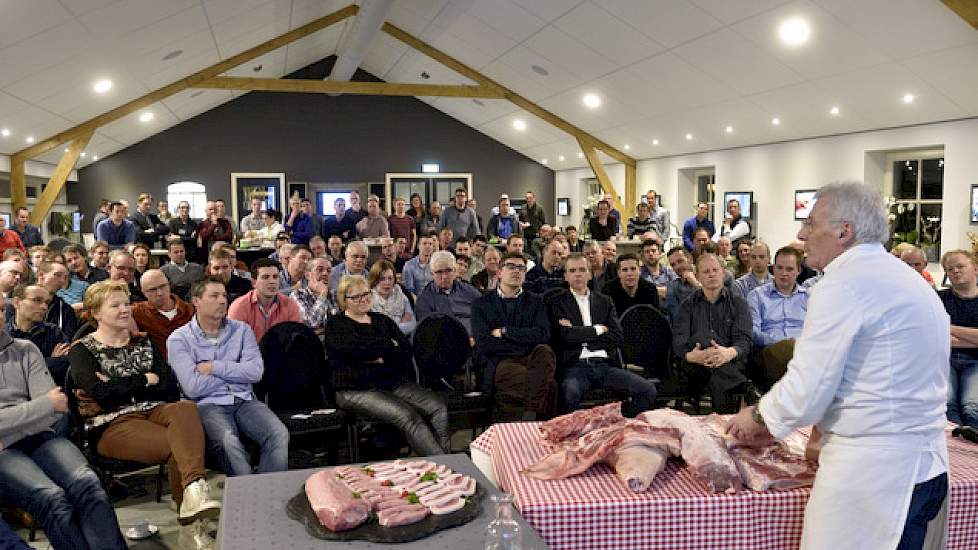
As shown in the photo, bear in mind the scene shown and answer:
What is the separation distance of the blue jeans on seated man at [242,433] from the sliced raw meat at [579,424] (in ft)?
4.97

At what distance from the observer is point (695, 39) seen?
966cm

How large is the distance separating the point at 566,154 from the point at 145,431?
15728 millimetres

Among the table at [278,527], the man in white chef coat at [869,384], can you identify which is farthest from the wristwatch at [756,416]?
the table at [278,527]

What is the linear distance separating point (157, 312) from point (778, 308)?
3.97 m

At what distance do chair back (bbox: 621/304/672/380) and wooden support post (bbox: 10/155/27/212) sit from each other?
11525 mm

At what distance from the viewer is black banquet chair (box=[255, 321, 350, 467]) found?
4.47 m

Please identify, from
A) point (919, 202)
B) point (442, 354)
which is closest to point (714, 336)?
point (442, 354)

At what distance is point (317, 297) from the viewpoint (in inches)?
226

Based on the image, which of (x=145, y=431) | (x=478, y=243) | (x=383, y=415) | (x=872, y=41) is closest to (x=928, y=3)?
(x=872, y=41)

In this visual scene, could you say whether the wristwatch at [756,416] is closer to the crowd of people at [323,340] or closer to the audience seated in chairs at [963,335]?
the crowd of people at [323,340]

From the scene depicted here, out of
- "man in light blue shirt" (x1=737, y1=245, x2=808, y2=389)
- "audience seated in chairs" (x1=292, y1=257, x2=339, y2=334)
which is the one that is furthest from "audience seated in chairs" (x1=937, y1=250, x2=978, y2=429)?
"audience seated in chairs" (x1=292, y1=257, x2=339, y2=334)

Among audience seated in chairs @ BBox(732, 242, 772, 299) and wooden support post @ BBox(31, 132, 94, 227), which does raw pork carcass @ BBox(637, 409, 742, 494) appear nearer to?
audience seated in chairs @ BBox(732, 242, 772, 299)

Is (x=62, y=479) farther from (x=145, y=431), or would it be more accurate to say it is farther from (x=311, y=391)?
(x=311, y=391)

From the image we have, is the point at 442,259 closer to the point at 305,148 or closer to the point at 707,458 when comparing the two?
the point at 707,458
